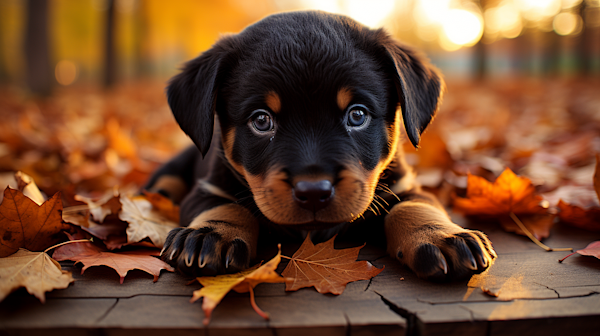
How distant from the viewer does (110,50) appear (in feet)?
56.9

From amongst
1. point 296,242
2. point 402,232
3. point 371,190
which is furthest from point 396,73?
point 296,242

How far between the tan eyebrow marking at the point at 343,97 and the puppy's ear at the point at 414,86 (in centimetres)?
35

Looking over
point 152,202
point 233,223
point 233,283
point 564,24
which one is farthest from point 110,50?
point 564,24

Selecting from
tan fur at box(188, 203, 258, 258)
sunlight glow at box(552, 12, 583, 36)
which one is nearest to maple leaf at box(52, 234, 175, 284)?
tan fur at box(188, 203, 258, 258)

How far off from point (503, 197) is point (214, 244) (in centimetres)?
170

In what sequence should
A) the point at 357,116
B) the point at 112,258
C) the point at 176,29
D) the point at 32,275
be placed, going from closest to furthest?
the point at 32,275 → the point at 112,258 → the point at 357,116 → the point at 176,29

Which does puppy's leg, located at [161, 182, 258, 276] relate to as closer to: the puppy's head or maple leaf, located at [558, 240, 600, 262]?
the puppy's head

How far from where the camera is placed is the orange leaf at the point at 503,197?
234cm

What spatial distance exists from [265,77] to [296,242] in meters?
0.94

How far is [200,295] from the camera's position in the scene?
5.07 feet

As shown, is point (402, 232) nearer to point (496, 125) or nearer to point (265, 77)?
point (265, 77)

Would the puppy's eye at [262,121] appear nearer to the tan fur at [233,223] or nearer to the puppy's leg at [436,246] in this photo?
the tan fur at [233,223]

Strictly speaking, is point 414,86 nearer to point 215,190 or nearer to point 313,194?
point 313,194

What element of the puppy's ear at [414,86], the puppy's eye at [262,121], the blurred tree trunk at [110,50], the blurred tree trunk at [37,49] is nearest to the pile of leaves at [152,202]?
the puppy's ear at [414,86]
